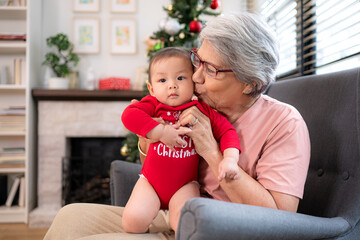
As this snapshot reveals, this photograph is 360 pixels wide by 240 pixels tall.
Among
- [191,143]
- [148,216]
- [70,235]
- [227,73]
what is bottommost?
[70,235]

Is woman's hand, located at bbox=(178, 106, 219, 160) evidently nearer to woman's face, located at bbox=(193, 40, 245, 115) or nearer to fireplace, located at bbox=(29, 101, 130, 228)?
woman's face, located at bbox=(193, 40, 245, 115)

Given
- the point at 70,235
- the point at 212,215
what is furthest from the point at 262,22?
the point at 70,235

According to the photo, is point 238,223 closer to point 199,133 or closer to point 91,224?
point 199,133

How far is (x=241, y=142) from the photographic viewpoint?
1.27 m

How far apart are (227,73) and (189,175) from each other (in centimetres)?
39

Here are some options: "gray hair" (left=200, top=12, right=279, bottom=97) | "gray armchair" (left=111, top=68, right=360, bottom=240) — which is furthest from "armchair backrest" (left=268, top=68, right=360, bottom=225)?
"gray hair" (left=200, top=12, right=279, bottom=97)

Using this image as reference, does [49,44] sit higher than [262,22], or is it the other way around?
[49,44]

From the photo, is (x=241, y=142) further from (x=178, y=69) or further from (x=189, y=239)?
(x=189, y=239)

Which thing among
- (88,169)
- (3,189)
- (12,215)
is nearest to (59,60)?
(88,169)

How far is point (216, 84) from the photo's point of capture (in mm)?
1230

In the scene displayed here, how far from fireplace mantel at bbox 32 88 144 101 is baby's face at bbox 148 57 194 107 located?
7.25 feet

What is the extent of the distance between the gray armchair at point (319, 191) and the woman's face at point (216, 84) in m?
0.36

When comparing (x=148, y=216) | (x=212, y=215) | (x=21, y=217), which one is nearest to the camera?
(x=212, y=215)

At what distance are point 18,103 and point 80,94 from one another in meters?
0.79
